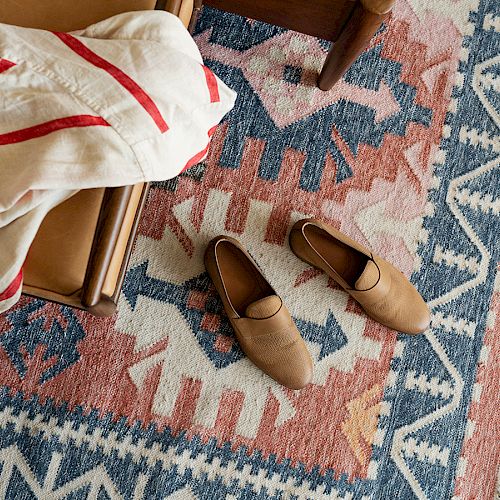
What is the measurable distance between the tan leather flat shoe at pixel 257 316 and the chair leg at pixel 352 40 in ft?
1.19

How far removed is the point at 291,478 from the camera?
1.06 metres

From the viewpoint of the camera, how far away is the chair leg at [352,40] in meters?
0.82

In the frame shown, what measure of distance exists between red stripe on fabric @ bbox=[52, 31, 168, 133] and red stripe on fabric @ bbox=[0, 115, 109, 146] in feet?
0.16

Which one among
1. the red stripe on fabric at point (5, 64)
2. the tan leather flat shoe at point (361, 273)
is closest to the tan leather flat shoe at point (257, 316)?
the tan leather flat shoe at point (361, 273)

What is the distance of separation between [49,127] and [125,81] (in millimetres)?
103

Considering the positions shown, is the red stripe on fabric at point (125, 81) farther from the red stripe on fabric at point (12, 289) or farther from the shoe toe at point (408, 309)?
the shoe toe at point (408, 309)

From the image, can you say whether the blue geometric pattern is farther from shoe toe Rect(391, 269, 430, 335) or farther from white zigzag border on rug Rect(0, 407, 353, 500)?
shoe toe Rect(391, 269, 430, 335)

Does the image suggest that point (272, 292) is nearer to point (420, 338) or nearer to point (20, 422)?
point (420, 338)

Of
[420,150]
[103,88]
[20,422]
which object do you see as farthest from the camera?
[420,150]

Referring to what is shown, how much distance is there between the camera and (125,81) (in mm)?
663

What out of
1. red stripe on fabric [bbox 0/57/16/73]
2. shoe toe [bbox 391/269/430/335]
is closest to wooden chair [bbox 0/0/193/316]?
red stripe on fabric [bbox 0/57/16/73]

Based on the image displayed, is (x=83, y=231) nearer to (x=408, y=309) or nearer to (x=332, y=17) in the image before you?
(x=332, y=17)

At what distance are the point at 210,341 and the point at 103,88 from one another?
57 centimetres

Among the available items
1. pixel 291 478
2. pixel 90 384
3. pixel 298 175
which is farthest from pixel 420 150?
pixel 90 384
